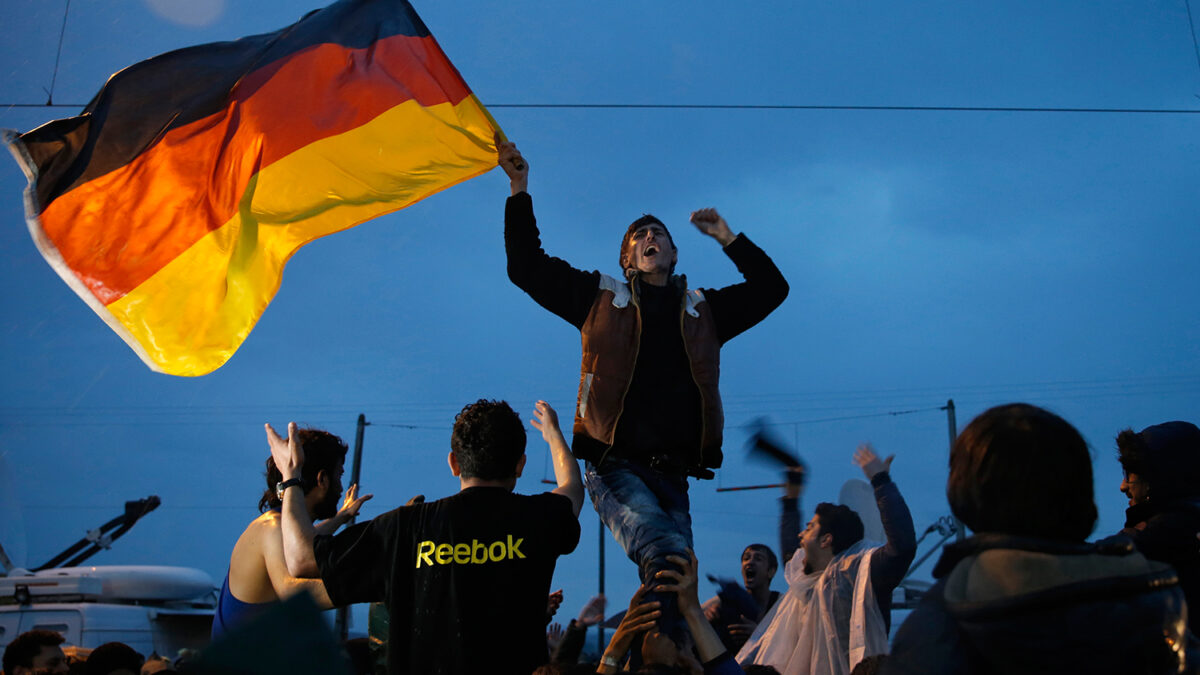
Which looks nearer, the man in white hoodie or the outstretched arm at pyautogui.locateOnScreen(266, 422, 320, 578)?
the outstretched arm at pyautogui.locateOnScreen(266, 422, 320, 578)

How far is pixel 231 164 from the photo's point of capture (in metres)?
5.33

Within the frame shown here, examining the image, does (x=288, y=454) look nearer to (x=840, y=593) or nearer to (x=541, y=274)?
(x=541, y=274)

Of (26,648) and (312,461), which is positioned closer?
(312,461)

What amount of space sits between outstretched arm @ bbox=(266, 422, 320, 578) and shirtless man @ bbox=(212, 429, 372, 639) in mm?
61

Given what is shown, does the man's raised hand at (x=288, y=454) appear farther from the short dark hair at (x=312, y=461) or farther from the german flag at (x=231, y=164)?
the german flag at (x=231, y=164)

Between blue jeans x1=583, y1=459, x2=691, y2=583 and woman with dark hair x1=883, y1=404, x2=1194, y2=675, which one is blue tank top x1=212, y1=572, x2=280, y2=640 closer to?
blue jeans x1=583, y1=459, x2=691, y2=583

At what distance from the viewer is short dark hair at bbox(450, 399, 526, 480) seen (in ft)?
10.5

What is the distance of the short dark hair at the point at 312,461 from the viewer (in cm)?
400

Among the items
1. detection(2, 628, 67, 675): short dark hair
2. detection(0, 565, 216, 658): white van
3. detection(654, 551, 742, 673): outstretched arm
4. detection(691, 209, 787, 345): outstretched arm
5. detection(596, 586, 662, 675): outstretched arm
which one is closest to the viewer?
detection(654, 551, 742, 673): outstretched arm

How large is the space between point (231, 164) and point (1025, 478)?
467cm

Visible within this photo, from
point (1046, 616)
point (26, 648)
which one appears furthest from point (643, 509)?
point (26, 648)

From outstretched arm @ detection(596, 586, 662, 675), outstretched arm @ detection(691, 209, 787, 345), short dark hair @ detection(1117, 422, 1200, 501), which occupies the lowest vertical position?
outstretched arm @ detection(596, 586, 662, 675)

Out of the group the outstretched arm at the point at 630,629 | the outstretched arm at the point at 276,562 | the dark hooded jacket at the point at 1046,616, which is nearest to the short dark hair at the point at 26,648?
the outstretched arm at the point at 276,562

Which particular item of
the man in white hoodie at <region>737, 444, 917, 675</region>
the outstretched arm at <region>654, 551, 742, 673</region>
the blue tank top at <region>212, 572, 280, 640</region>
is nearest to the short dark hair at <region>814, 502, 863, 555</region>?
the man in white hoodie at <region>737, 444, 917, 675</region>
